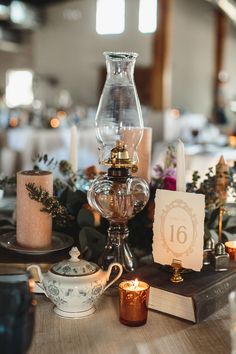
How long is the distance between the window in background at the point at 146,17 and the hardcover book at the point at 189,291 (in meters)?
8.28

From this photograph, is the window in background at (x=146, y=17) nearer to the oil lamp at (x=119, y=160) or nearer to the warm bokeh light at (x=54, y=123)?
the warm bokeh light at (x=54, y=123)

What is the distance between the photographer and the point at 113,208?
1302 millimetres

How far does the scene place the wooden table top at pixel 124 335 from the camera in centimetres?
102

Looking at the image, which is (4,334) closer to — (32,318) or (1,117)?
(32,318)

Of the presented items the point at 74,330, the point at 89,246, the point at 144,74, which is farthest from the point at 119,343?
the point at 144,74

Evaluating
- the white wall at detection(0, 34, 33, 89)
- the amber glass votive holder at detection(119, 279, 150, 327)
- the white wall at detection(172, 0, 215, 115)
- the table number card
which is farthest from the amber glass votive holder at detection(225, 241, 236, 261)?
the white wall at detection(0, 34, 33, 89)

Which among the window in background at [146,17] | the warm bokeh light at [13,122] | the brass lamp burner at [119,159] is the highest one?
the window in background at [146,17]

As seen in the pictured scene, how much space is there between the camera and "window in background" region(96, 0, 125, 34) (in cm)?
947

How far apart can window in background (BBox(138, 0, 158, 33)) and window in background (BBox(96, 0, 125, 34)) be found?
1.28 feet

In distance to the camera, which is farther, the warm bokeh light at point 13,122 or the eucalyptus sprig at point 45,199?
the warm bokeh light at point 13,122

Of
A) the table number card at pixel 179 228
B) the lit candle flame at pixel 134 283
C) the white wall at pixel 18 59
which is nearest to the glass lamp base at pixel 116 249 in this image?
the table number card at pixel 179 228

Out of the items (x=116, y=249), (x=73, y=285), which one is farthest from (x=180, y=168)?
(x=73, y=285)

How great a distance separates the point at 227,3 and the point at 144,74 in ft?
7.18

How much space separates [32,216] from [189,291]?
0.45 m
